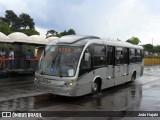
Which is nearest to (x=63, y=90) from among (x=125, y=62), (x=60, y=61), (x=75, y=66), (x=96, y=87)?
(x=75, y=66)

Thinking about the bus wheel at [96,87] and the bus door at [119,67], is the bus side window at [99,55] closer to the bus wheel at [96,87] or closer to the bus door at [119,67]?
the bus wheel at [96,87]

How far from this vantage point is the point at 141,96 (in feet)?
43.4

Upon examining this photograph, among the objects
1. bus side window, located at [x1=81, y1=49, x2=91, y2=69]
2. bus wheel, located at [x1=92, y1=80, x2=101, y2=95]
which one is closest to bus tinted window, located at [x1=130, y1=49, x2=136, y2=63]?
bus wheel, located at [x1=92, y1=80, x2=101, y2=95]

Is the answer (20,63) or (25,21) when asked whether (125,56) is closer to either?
(20,63)

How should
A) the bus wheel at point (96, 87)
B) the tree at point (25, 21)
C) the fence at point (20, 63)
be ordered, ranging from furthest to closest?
the tree at point (25, 21) → the fence at point (20, 63) → the bus wheel at point (96, 87)

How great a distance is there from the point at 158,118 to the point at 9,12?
95894mm

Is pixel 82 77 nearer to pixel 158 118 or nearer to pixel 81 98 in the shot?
pixel 81 98

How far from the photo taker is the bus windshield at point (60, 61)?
11.0 meters

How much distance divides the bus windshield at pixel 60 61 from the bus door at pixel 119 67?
4532 millimetres

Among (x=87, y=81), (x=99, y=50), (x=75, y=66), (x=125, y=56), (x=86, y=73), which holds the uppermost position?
(x=99, y=50)

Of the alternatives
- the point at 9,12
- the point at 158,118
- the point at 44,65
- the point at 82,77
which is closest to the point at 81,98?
the point at 82,77

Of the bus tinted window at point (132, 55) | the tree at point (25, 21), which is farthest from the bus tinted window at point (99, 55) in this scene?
the tree at point (25, 21)

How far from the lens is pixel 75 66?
36.2ft

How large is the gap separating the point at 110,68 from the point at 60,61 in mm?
4084
